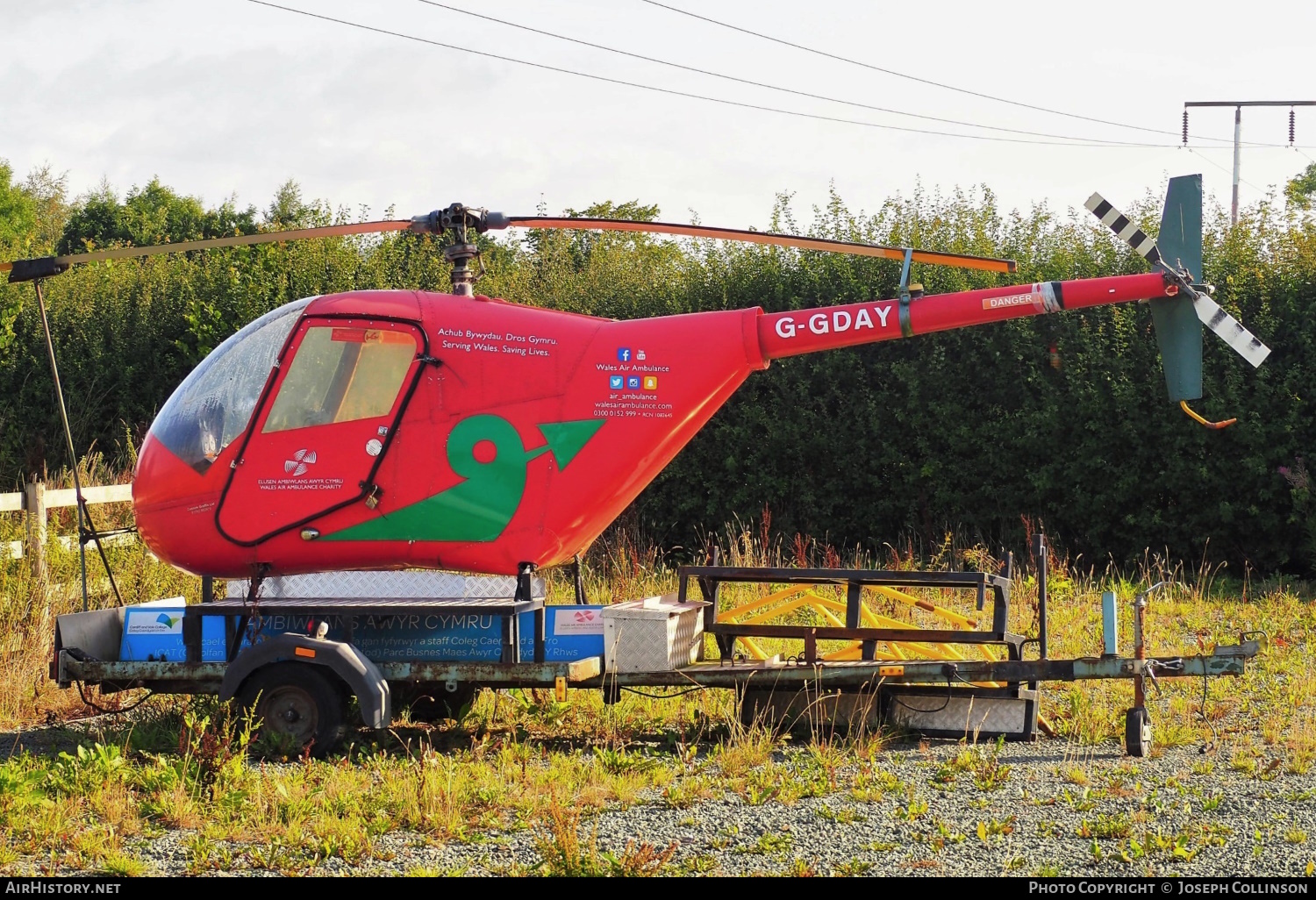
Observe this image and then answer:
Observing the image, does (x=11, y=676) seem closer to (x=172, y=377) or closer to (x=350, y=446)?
(x=350, y=446)

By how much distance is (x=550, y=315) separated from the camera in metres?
7.65

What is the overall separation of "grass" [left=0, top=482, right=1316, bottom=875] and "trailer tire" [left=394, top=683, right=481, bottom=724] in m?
0.11

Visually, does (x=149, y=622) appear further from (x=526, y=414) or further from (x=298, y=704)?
(x=526, y=414)

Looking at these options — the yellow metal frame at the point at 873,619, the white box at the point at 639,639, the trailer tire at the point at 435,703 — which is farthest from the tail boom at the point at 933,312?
the trailer tire at the point at 435,703

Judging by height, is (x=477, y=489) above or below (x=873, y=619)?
above

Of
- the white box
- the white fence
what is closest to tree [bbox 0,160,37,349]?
the white fence

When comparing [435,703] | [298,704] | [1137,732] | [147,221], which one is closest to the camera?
[1137,732]

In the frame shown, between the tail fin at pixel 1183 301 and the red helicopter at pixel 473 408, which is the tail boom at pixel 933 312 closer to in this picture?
the red helicopter at pixel 473 408

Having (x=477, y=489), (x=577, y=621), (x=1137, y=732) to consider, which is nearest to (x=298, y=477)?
(x=477, y=489)

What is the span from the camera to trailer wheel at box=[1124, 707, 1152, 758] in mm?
6664

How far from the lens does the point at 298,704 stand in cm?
Result: 698

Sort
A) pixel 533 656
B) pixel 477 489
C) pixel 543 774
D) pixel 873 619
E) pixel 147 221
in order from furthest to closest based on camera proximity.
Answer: pixel 147 221 < pixel 873 619 < pixel 477 489 < pixel 533 656 < pixel 543 774

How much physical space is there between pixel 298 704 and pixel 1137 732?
14.6 ft
